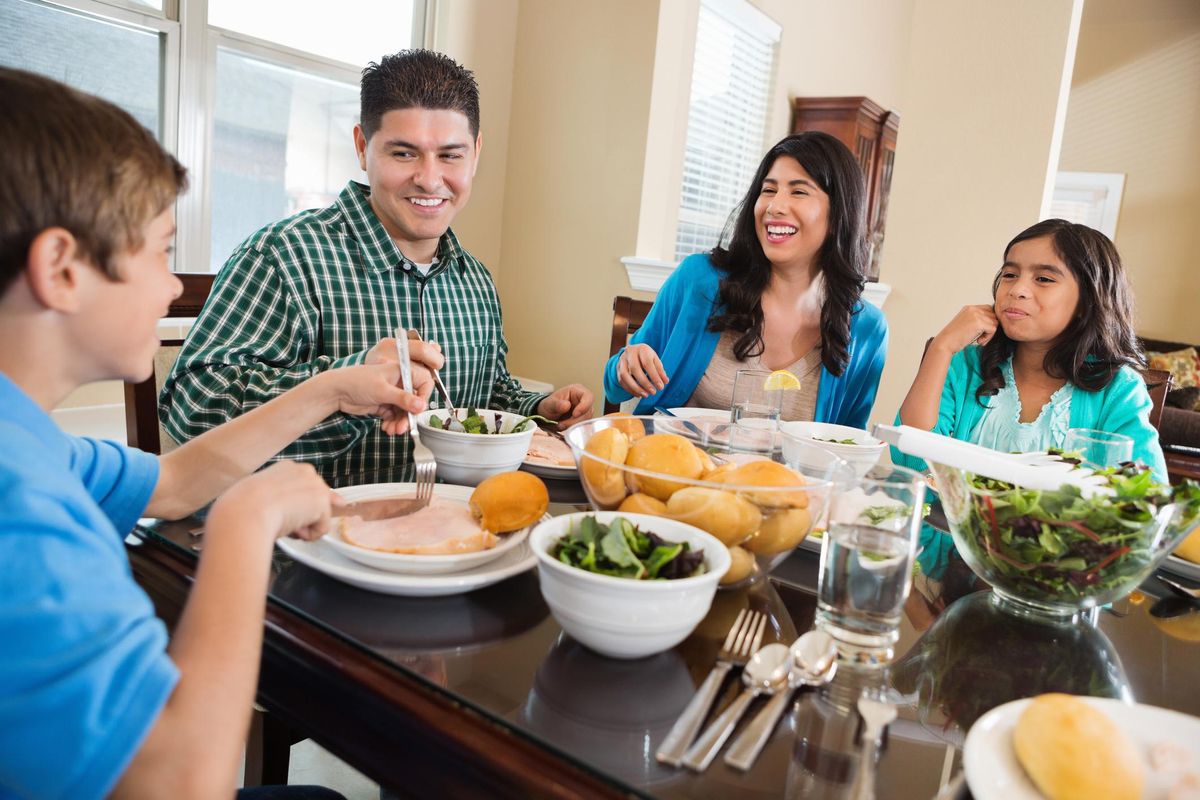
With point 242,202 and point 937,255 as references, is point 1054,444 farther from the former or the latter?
point 242,202

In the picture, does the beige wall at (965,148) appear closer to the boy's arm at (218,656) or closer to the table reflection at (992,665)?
the table reflection at (992,665)

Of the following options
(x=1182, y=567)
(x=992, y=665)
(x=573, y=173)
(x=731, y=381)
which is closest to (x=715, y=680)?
(x=992, y=665)

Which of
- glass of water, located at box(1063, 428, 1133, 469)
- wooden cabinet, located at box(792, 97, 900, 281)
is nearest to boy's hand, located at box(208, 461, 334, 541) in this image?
glass of water, located at box(1063, 428, 1133, 469)

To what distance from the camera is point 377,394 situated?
3.50ft

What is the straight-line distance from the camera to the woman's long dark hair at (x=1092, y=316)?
1948mm

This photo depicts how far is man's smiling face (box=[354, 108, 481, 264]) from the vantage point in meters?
1.67

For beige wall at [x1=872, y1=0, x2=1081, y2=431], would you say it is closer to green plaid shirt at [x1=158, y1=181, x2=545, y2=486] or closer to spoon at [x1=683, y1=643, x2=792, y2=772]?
green plaid shirt at [x1=158, y1=181, x2=545, y2=486]

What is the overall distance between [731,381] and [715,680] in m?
1.55

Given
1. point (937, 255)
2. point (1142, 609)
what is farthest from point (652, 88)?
point (1142, 609)

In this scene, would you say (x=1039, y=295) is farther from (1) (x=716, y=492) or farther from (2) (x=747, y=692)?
(2) (x=747, y=692)

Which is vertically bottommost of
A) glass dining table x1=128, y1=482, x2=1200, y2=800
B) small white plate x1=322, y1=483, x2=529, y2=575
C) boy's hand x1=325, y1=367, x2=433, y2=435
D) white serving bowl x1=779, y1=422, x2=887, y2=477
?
glass dining table x1=128, y1=482, x2=1200, y2=800

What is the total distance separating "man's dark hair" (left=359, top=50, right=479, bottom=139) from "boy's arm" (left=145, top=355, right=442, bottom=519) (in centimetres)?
71

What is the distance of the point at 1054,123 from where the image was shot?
3.17 m

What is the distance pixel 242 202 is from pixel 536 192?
1.43 m
